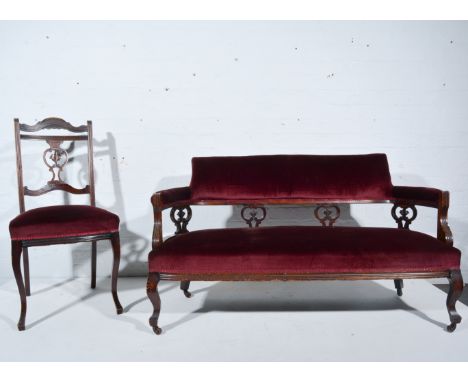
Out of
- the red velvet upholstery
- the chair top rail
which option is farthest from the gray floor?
the chair top rail

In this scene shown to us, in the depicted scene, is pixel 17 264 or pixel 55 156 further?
pixel 55 156

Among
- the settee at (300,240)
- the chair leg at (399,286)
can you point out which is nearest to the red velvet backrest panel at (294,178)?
the settee at (300,240)

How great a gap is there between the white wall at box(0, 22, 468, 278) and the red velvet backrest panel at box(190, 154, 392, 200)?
43cm

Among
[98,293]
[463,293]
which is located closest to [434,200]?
[463,293]

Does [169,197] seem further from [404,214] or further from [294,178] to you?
[404,214]

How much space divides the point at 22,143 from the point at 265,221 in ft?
6.13

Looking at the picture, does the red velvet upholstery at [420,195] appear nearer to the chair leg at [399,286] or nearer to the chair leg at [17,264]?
the chair leg at [399,286]

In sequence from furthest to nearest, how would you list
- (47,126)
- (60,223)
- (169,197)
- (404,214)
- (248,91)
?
(248,91)
(47,126)
(404,214)
(169,197)
(60,223)

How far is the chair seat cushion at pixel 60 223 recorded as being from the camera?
2.16 m

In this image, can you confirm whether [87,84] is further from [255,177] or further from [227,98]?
[255,177]

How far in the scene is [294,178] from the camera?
2602 millimetres

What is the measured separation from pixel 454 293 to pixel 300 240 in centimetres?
79

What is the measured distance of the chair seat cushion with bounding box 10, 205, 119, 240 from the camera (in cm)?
216

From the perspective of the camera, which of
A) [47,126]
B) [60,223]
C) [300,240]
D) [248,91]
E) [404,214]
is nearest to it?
[300,240]
